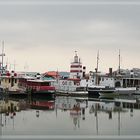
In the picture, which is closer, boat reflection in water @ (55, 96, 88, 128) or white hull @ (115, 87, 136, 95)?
boat reflection in water @ (55, 96, 88, 128)

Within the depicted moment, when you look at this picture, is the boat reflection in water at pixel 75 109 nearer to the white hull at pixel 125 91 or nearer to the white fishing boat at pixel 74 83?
the white fishing boat at pixel 74 83

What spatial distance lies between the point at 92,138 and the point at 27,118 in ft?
16.1

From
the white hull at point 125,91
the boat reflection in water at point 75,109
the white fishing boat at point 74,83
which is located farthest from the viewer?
the white hull at point 125,91

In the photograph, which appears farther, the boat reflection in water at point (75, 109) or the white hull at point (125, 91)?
the white hull at point (125, 91)

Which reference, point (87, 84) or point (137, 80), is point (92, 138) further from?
point (137, 80)

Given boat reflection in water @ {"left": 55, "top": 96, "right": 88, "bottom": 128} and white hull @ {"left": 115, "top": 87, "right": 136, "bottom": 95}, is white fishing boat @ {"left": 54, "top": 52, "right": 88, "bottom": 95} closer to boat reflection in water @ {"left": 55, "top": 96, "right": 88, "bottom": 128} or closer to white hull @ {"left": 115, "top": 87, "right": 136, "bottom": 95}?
white hull @ {"left": 115, "top": 87, "right": 136, "bottom": 95}

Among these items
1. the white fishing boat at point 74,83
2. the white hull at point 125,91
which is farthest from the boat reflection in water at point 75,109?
the white hull at point 125,91

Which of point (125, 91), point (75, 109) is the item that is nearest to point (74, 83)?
point (125, 91)

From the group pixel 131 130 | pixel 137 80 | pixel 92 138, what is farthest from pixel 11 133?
pixel 137 80

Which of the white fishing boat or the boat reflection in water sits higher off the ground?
the white fishing boat

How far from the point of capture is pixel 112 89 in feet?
98.6

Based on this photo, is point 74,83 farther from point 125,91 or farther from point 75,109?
point 75,109

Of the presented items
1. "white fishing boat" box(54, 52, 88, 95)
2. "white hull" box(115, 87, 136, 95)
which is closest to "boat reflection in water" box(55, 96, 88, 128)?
"white fishing boat" box(54, 52, 88, 95)

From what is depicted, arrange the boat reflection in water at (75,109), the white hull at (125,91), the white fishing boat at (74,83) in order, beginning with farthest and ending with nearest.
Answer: the white hull at (125,91)
the white fishing boat at (74,83)
the boat reflection in water at (75,109)
